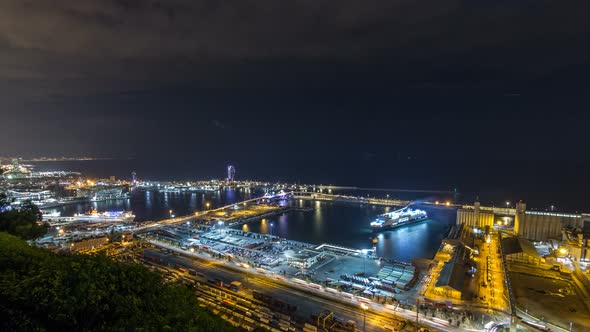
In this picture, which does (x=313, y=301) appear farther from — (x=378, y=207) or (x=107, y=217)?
(x=378, y=207)

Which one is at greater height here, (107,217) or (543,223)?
(543,223)

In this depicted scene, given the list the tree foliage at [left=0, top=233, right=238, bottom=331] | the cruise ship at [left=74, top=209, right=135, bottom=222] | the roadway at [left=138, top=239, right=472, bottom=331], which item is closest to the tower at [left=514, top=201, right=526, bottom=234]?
the roadway at [left=138, top=239, right=472, bottom=331]

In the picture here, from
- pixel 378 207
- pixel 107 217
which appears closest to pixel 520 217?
pixel 378 207

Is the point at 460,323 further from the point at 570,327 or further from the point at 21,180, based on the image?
the point at 21,180

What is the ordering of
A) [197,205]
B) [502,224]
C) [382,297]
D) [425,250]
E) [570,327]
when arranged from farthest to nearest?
[197,205] < [502,224] < [425,250] < [382,297] < [570,327]

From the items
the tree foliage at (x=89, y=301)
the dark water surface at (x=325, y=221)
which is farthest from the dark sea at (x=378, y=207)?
the tree foliage at (x=89, y=301)

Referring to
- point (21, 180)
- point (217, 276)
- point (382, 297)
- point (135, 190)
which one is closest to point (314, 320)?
point (382, 297)

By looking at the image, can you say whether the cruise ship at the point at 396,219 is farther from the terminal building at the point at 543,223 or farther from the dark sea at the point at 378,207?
the terminal building at the point at 543,223
